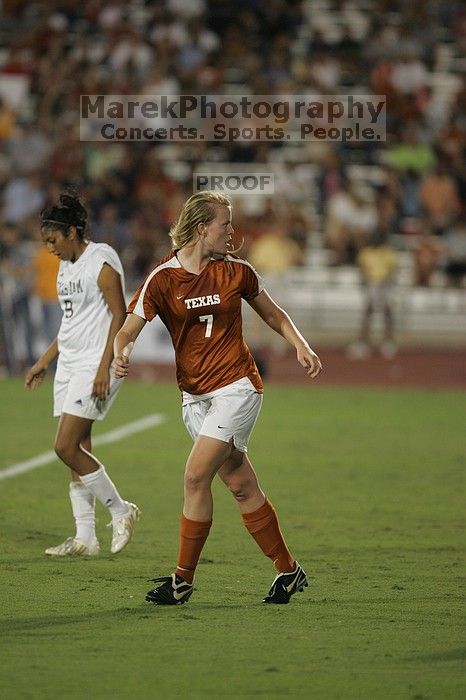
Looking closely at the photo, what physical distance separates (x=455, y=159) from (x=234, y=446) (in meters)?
20.1

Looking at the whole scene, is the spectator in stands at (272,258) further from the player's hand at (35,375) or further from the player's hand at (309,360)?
the player's hand at (309,360)

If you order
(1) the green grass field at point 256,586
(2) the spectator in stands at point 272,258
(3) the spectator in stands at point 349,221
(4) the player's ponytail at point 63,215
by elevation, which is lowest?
(1) the green grass field at point 256,586

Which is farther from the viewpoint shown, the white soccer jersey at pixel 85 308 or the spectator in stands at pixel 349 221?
the spectator in stands at pixel 349 221

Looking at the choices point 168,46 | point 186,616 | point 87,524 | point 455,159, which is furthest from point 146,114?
point 186,616

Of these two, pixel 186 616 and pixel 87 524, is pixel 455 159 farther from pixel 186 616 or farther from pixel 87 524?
pixel 186 616

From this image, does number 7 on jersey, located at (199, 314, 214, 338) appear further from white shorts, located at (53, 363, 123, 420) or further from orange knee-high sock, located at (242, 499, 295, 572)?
white shorts, located at (53, 363, 123, 420)

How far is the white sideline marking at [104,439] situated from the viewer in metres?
12.2

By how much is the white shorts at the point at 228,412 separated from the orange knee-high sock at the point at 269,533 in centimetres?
35

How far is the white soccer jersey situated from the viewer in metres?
8.48

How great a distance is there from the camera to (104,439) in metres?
14.3

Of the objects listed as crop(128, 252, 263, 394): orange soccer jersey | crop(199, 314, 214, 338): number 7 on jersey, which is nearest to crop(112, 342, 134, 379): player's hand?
crop(128, 252, 263, 394): orange soccer jersey

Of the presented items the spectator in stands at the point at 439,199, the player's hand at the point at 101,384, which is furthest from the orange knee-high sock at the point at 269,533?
the spectator in stands at the point at 439,199

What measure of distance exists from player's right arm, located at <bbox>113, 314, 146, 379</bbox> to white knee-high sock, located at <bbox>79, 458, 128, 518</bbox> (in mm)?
1619

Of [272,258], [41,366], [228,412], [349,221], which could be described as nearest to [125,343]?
[228,412]
